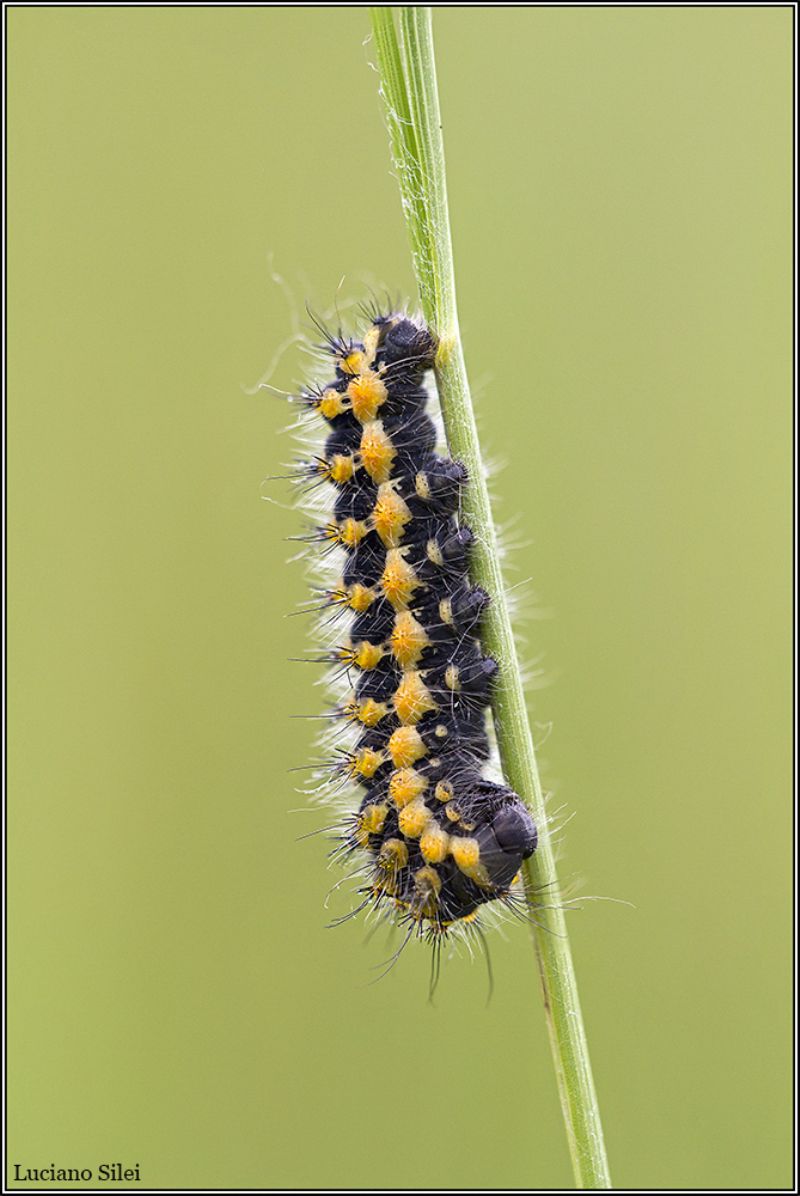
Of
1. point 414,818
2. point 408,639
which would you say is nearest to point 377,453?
point 408,639

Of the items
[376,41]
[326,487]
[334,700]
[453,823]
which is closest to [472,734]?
[453,823]

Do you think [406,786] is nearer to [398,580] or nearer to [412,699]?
[412,699]

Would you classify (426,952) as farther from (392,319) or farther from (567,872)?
(392,319)

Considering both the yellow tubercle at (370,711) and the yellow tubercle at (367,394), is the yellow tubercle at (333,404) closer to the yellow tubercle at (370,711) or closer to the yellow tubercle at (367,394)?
the yellow tubercle at (367,394)

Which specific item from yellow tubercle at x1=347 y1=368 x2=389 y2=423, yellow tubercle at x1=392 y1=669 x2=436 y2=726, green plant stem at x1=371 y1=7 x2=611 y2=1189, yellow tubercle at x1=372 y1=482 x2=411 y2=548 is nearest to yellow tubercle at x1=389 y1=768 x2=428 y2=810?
yellow tubercle at x1=392 y1=669 x2=436 y2=726

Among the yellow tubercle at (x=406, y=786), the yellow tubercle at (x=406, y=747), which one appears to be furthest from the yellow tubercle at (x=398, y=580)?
the yellow tubercle at (x=406, y=786)
